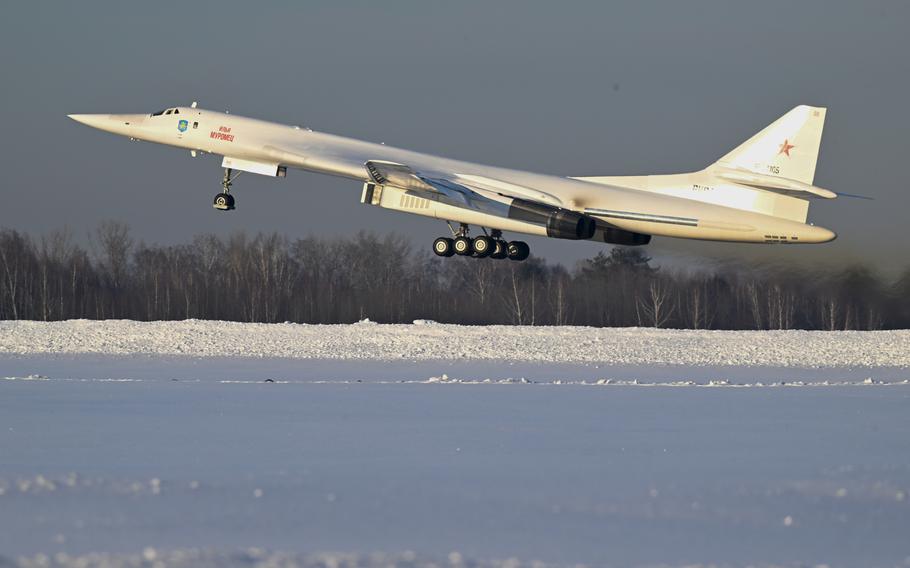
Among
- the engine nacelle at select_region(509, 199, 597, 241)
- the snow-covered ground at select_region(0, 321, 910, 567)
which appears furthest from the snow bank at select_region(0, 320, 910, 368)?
the snow-covered ground at select_region(0, 321, 910, 567)

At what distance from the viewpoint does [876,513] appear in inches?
296

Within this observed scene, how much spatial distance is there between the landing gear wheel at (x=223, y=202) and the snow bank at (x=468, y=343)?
2.45 m

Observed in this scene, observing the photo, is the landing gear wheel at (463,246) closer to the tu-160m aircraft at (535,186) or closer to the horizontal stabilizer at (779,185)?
the tu-160m aircraft at (535,186)

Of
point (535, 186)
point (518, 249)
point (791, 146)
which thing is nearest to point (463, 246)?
point (518, 249)

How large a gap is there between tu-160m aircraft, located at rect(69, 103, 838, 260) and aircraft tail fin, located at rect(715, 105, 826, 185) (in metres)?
0.02

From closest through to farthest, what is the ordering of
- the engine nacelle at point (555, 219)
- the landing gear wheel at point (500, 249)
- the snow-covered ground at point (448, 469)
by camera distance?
the snow-covered ground at point (448, 469)
the engine nacelle at point (555, 219)
the landing gear wheel at point (500, 249)

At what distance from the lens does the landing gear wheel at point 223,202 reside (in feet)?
74.3

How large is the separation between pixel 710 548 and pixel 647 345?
1761cm

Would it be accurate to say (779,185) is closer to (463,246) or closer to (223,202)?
(463,246)

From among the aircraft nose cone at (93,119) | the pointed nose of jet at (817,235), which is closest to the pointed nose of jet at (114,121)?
the aircraft nose cone at (93,119)

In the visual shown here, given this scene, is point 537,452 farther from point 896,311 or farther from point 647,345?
point 896,311

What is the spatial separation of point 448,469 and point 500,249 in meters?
14.1

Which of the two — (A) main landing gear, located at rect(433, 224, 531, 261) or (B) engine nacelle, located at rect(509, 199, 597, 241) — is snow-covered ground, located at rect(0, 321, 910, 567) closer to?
(B) engine nacelle, located at rect(509, 199, 597, 241)

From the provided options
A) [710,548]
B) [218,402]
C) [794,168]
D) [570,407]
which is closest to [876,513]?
[710,548]
